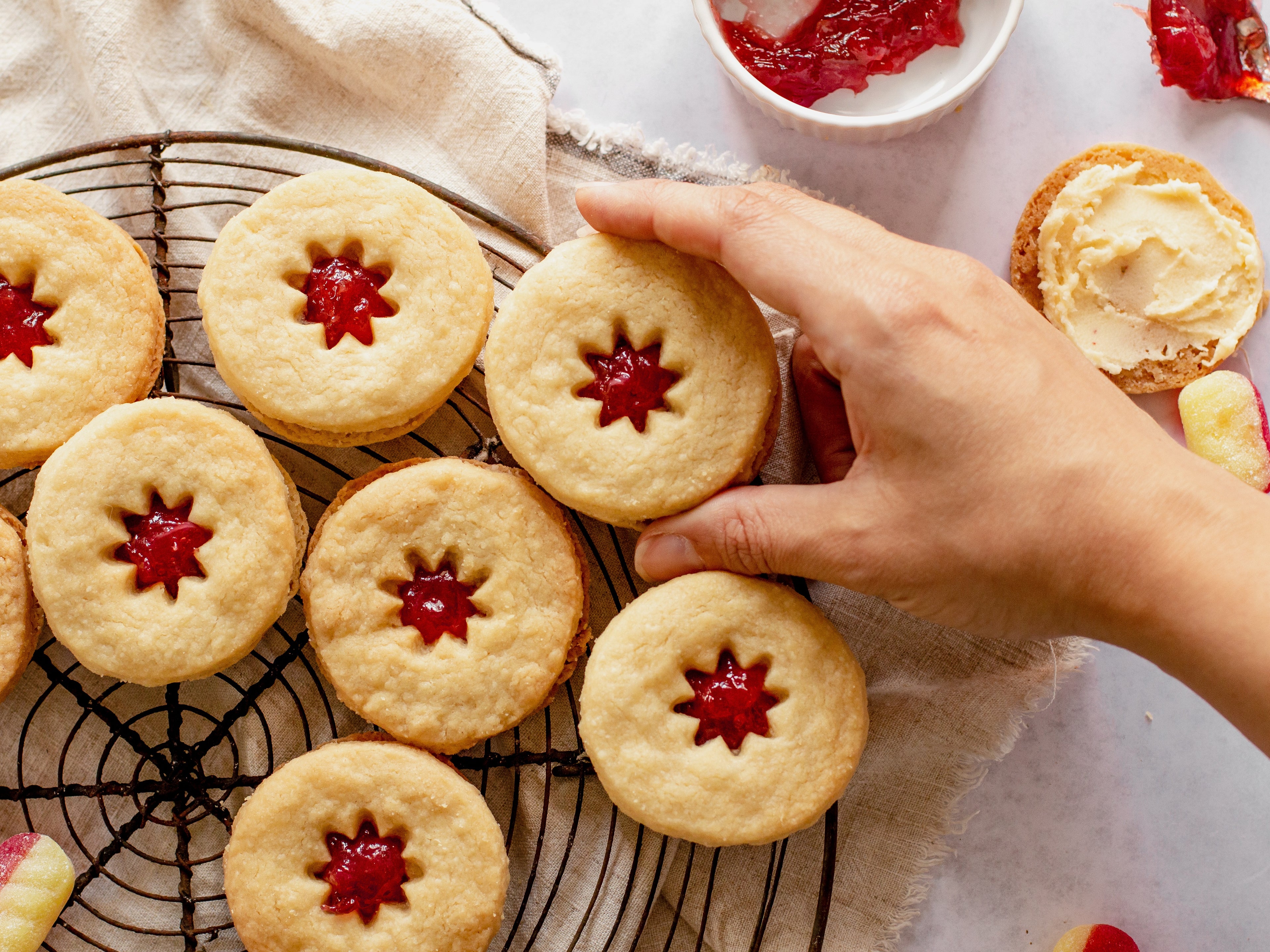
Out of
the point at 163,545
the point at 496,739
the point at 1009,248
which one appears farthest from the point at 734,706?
the point at 1009,248

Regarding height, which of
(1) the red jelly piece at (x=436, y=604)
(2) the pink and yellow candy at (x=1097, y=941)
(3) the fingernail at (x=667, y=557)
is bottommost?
(2) the pink and yellow candy at (x=1097, y=941)

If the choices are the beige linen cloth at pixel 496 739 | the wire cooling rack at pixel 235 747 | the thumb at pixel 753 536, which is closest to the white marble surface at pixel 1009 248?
the beige linen cloth at pixel 496 739

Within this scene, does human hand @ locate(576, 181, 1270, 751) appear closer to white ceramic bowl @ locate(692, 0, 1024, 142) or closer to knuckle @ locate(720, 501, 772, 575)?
knuckle @ locate(720, 501, 772, 575)

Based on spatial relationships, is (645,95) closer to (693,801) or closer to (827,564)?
(827,564)

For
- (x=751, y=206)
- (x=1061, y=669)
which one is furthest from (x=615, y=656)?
(x=1061, y=669)

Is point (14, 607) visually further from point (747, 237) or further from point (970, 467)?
point (970, 467)

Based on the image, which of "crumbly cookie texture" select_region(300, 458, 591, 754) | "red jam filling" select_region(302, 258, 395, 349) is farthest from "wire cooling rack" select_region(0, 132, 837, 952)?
"red jam filling" select_region(302, 258, 395, 349)

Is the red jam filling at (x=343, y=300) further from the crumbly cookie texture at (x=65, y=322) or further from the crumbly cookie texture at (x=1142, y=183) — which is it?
the crumbly cookie texture at (x=1142, y=183)
